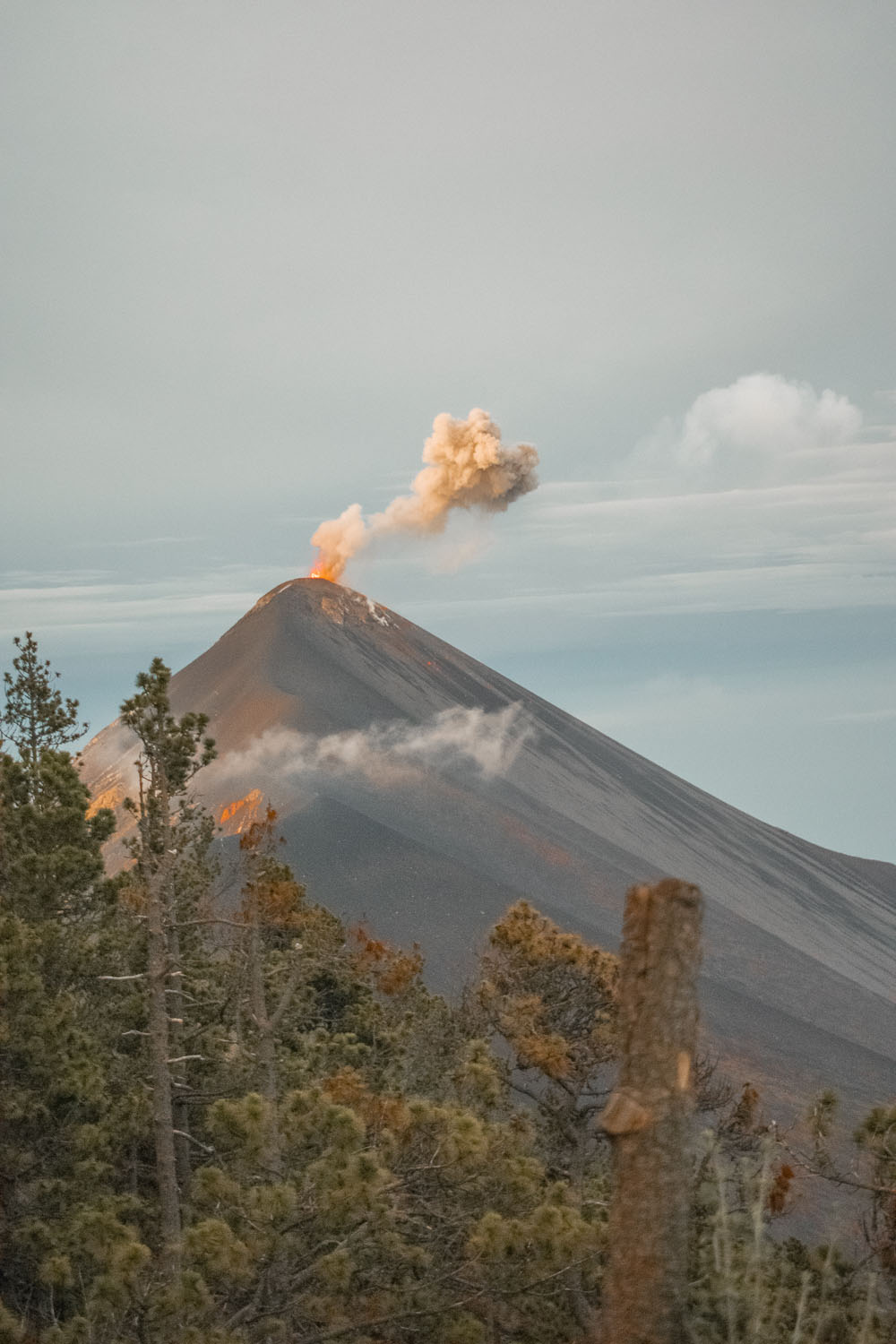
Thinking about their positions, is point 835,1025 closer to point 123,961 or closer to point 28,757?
point 28,757

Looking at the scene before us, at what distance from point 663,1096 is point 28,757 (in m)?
23.2

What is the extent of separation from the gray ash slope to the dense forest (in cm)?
3317

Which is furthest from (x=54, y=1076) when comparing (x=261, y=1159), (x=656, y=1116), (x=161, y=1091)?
(x=656, y=1116)

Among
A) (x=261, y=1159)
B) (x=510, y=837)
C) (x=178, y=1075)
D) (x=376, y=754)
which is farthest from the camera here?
(x=376, y=754)

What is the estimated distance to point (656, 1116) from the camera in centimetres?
611

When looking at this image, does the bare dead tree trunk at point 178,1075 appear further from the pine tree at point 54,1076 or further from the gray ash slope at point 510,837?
the gray ash slope at point 510,837

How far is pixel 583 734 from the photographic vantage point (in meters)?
104

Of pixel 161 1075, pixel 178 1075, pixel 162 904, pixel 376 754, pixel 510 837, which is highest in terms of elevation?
pixel 376 754

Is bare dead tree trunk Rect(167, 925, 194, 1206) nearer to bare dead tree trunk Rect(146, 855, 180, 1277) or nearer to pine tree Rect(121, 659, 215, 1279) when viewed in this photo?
pine tree Rect(121, 659, 215, 1279)

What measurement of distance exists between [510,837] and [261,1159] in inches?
2356

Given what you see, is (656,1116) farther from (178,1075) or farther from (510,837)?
(510,837)

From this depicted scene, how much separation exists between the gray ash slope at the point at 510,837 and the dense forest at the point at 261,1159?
33.2m

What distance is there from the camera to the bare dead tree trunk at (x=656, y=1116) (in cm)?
613

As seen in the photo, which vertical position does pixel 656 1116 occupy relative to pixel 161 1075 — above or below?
above
